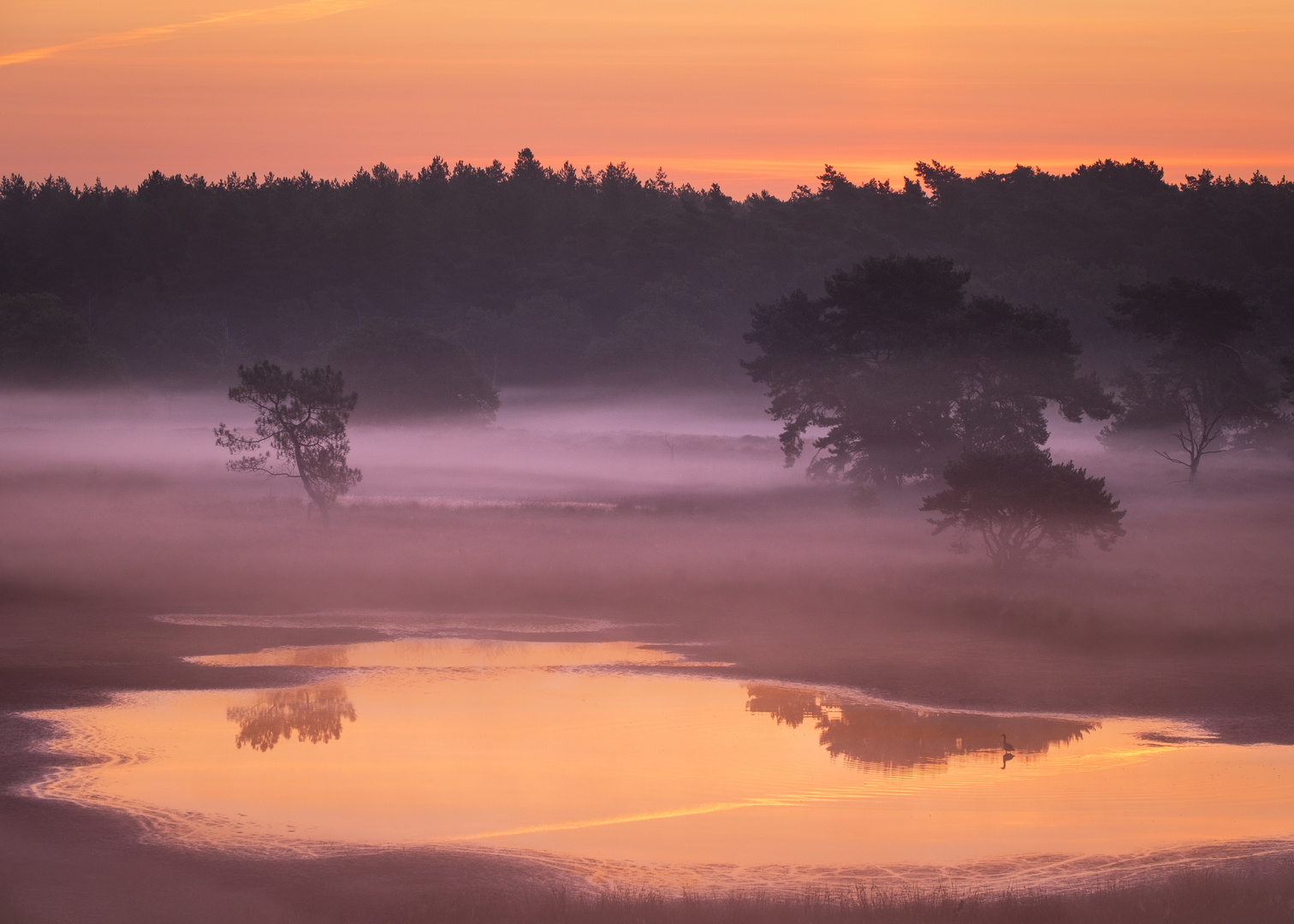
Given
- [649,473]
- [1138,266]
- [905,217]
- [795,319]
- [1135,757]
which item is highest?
[905,217]

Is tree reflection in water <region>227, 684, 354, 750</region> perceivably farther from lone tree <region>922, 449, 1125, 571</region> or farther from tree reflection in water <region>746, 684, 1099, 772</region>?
lone tree <region>922, 449, 1125, 571</region>

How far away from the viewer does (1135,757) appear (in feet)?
85.3

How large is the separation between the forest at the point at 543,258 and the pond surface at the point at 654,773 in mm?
99444

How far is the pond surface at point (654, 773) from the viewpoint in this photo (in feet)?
68.4

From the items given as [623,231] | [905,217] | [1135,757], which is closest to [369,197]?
[623,231]

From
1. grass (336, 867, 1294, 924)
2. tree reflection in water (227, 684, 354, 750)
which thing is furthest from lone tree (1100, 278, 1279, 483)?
grass (336, 867, 1294, 924)

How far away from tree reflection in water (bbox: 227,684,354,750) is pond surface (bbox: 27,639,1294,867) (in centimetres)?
7

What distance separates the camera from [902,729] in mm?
28094

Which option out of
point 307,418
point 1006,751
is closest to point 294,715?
point 1006,751

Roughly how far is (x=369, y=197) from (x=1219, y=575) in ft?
442

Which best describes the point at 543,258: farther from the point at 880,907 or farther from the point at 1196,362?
the point at 880,907

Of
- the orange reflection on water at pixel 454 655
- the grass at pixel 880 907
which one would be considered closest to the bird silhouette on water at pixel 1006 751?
the grass at pixel 880 907

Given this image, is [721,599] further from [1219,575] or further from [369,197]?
[369,197]

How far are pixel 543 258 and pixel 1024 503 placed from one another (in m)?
118
